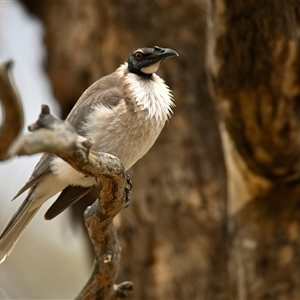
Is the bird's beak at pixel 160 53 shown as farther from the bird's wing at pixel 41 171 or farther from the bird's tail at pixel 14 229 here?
the bird's tail at pixel 14 229

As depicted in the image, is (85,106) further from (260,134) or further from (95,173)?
(260,134)

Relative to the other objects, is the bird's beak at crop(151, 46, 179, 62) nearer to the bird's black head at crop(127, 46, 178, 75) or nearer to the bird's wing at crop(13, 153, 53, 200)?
the bird's black head at crop(127, 46, 178, 75)

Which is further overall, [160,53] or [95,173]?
[160,53]

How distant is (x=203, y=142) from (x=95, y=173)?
155 inches

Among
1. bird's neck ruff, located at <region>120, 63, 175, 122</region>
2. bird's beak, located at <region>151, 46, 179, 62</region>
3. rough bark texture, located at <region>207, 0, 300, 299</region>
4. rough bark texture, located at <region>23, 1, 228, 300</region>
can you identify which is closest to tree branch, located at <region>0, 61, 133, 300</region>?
bird's neck ruff, located at <region>120, 63, 175, 122</region>

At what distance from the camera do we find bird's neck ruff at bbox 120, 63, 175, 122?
3840 mm

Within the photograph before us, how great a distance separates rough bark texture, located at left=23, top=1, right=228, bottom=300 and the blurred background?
10 mm

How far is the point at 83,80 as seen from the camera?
7680mm

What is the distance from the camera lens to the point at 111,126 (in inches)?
148

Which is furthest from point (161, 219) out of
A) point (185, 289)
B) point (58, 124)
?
point (58, 124)

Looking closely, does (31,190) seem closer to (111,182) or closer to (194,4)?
(111,182)

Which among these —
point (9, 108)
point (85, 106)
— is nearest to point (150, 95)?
point (85, 106)

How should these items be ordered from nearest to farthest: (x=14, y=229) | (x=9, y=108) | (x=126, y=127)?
(x=9, y=108) < (x=126, y=127) < (x=14, y=229)

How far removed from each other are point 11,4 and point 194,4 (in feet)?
9.53
